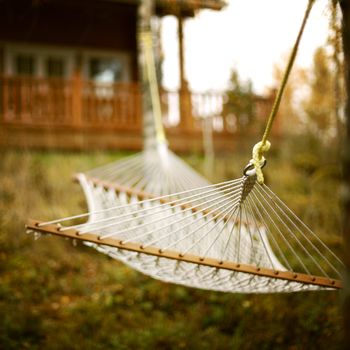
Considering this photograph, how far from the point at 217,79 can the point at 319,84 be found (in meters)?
2.15

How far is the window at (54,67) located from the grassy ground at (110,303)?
11.8ft

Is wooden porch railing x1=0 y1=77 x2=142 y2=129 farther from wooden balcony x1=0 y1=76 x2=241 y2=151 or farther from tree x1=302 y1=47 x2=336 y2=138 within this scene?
tree x1=302 y1=47 x2=336 y2=138

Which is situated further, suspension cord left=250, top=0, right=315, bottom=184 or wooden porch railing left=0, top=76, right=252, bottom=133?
wooden porch railing left=0, top=76, right=252, bottom=133

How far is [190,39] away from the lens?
27.3ft

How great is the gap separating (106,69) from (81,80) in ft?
8.00

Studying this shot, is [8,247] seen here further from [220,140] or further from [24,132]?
[220,140]

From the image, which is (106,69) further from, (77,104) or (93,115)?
(77,104)

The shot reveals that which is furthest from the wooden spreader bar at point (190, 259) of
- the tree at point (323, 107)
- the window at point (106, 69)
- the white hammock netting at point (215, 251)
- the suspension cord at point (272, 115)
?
the window at point (106, 69)

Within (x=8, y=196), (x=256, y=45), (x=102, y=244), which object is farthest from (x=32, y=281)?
(x=256, y=45)

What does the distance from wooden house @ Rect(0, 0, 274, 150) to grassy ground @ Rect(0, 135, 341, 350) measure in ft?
4.68

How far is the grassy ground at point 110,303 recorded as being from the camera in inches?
119

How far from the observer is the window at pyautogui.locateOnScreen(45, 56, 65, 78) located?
26.5 ft

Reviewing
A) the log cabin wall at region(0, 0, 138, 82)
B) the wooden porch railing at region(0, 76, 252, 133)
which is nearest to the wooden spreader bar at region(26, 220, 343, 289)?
the wooden porch railing at region(0, 76, 252, 133)

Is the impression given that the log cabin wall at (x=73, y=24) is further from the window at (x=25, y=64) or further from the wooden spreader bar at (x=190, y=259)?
the wooden spreader bar at (x=190, y=259)
